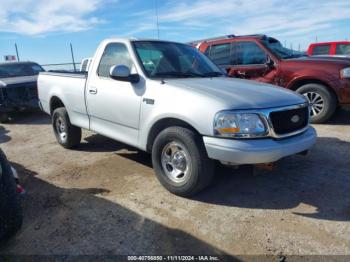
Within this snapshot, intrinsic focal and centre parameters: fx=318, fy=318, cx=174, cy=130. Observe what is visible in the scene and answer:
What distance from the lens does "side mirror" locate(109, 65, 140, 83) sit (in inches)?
152

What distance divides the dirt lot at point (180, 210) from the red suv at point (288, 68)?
5.95 ft

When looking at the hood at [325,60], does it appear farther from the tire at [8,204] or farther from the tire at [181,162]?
the tire at [8,204]

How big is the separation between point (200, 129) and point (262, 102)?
0.70m

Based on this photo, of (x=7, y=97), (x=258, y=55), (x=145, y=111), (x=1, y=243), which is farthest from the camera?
(x=7, y=97)

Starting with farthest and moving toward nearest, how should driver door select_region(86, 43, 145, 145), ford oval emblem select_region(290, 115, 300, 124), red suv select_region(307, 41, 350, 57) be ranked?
red suv select_region(307, 41, 350, 57) < driver door select_region(86, 43, 145, 145) < ford oval emblem select_region(290, 115, 300, 124)

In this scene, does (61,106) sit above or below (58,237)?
above

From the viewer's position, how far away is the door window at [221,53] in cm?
784

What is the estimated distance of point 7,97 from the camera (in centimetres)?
892

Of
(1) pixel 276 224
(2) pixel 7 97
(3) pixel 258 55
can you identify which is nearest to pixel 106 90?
(1) pixel 276 224

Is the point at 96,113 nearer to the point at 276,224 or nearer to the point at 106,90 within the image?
the point at 106,90

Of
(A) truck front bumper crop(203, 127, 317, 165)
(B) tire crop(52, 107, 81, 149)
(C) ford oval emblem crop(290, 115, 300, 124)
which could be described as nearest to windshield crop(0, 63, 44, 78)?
(B) tire crop(52, 107, 81, 149)

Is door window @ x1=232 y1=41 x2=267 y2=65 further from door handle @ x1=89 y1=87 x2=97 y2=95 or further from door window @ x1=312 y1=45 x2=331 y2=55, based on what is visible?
door window @ x1=312 y1=45 x2=331 y2=55

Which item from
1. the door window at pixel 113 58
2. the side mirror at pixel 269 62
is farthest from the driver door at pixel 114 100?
the side mirror at pixel 269 62

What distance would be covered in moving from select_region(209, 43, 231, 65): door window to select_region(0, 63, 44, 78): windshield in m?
6.34
